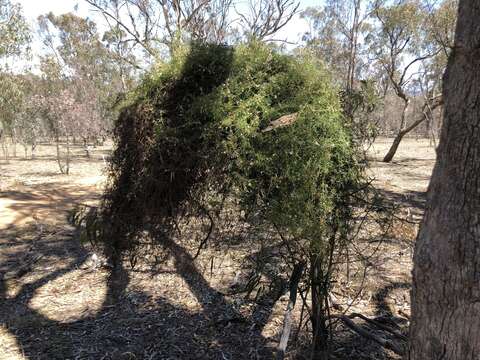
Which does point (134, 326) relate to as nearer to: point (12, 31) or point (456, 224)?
point (456, 224)

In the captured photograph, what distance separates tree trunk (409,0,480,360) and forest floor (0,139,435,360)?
2.30ft

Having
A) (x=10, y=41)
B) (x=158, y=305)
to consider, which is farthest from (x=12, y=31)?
(x=158, y=305)

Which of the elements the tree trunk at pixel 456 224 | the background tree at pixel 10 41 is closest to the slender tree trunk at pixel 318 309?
the tree trunk at pixel 456 224

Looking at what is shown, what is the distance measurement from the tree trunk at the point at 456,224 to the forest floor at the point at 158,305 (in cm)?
70

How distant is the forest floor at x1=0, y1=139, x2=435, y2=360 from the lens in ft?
10.5

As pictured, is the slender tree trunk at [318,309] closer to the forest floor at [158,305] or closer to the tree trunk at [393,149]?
the forest floor at [158,305]

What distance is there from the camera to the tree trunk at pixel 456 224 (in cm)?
123

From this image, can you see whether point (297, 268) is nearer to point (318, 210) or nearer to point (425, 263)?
point (318, 210)

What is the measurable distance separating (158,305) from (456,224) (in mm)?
3431

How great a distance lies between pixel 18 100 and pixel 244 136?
49.4 ft

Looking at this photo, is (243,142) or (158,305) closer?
(243,142)

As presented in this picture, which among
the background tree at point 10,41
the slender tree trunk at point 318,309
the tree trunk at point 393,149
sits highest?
the background tree at point 10,41

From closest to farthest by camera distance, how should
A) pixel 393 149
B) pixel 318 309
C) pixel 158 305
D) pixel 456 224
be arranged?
pixel 456 224, pixel 318 309, pixel 158 305, pixel 393 149

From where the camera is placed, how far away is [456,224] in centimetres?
128
